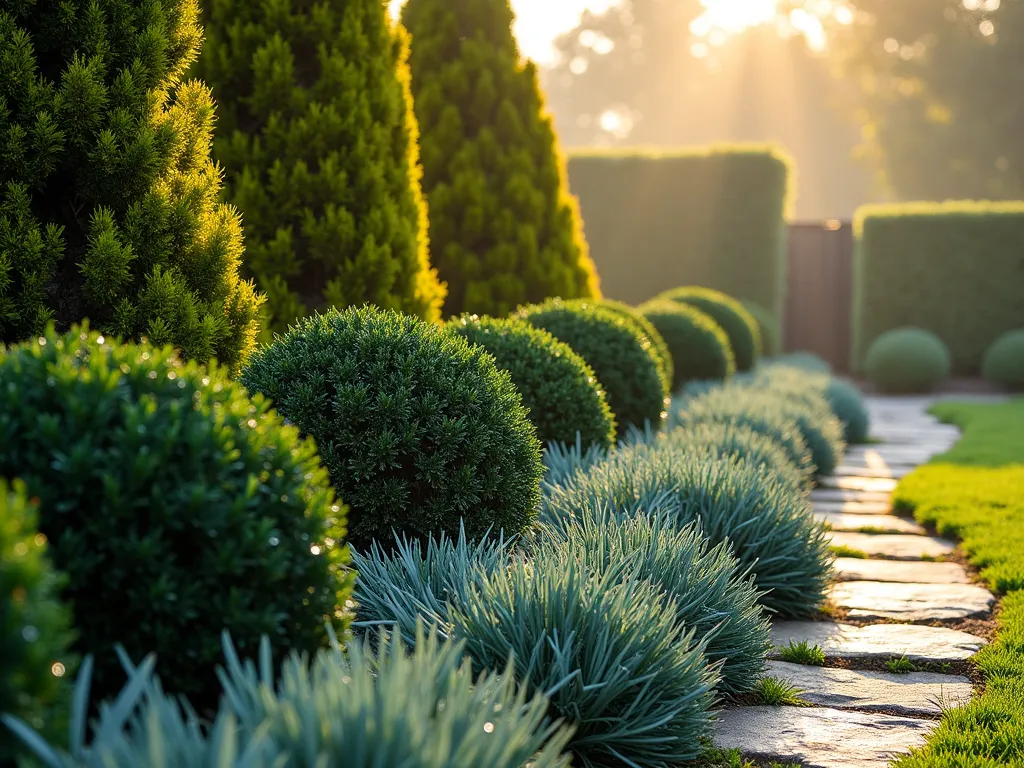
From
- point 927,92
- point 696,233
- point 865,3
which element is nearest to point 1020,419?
point 696,233

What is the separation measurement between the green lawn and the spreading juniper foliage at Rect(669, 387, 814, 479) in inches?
27.9

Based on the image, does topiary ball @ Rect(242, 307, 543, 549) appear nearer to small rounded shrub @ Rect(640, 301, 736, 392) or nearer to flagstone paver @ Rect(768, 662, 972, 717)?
flagstone paver @ Rect(768, 662, 972, 717)

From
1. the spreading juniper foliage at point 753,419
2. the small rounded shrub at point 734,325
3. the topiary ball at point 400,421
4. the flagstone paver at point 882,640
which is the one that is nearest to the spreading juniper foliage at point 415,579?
the topiary ball at point 400,421

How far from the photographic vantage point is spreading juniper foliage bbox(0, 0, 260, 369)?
10.2 feet

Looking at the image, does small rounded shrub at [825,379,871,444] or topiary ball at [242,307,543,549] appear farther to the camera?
small rounded shrub at [825,379,871,444]

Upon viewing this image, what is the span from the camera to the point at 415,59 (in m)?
7.87

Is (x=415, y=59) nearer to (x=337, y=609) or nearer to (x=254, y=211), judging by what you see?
(x=254, y=211)

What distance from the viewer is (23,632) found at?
1383 millimetres

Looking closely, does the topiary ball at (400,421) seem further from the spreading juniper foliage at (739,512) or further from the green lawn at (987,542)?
the green lawn at (987,542)

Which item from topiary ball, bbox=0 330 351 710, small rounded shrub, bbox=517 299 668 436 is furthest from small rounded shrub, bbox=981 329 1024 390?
topiary ball, bbox=0 330 351 710

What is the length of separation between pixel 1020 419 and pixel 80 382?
11.3m

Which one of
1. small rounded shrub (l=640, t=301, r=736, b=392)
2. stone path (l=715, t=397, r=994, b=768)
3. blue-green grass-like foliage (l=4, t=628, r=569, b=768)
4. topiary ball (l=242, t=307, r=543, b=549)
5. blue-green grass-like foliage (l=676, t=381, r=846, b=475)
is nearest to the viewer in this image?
blue-green grass-like foliage (l=4, t=628, r=569, b=768)

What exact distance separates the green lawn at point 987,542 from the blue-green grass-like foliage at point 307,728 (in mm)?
1373

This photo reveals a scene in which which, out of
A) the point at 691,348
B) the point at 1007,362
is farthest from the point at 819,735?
the point at 1007,362
